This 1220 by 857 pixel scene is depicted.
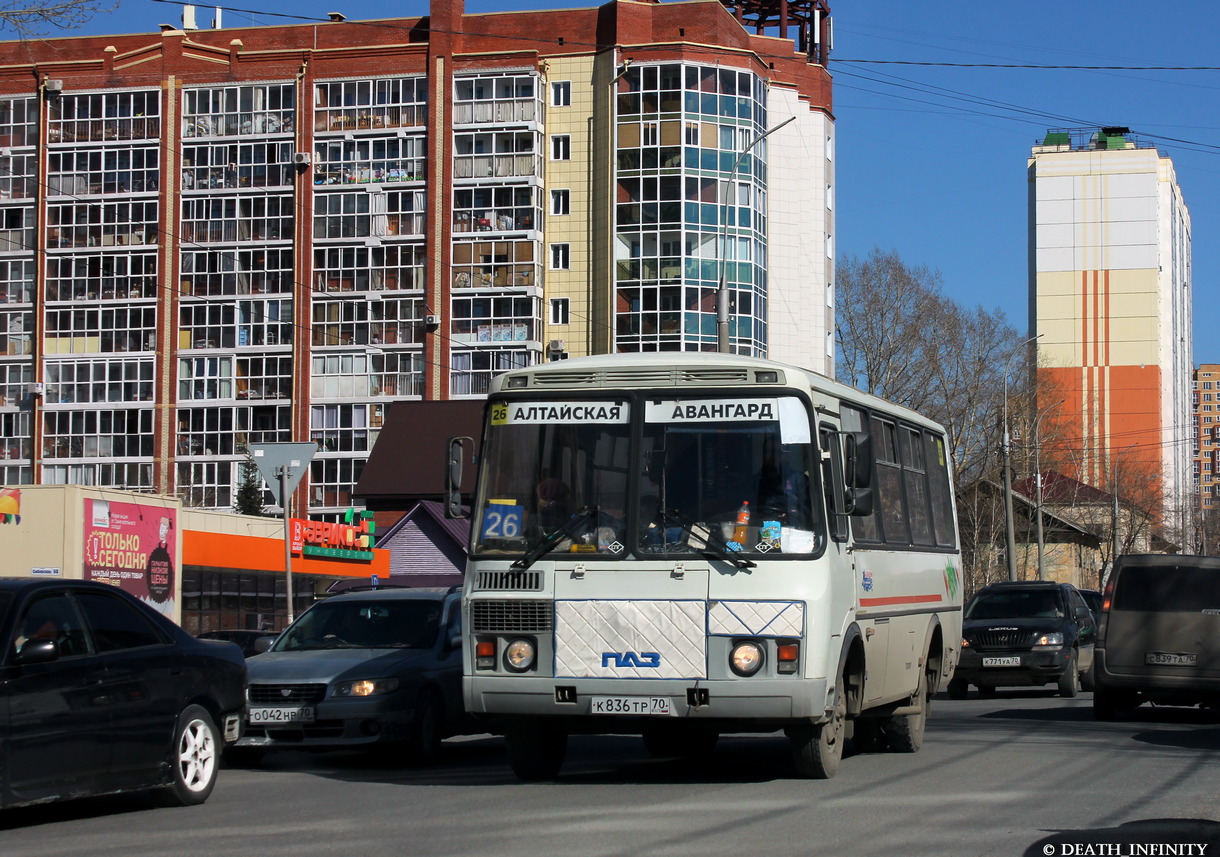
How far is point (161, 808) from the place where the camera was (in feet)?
34.3

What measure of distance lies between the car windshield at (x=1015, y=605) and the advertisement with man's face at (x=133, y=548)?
55.9ft

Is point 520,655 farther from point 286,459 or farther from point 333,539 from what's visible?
point 333,539

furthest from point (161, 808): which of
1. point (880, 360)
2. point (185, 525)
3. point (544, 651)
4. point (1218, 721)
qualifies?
point (880, 360)

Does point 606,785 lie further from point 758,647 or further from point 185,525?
point 185,525

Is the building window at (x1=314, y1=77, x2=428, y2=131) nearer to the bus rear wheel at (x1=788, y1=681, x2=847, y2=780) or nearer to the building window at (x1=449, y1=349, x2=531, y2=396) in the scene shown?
the building window at (x1=449, y1=349, x2=531, y2=396)

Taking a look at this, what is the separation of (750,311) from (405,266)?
1510cm

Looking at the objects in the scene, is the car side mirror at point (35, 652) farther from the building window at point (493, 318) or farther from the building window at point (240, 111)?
the building window at point (240, 111)

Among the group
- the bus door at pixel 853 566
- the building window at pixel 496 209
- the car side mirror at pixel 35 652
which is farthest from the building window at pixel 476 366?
the car side mirror at pixel 35 652

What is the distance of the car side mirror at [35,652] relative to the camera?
352 inches

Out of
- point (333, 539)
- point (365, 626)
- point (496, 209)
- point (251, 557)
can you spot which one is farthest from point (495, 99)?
point (365, 626)

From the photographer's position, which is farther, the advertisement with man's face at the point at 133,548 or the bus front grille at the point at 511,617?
the advertisement with man's face at the point at 133,548

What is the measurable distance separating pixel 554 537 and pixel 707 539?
3.52ft

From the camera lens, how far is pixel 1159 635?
18.4 m

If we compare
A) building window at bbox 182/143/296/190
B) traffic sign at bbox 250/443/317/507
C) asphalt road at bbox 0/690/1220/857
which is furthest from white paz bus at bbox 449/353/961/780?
building window at bbox 182/143/296/190
